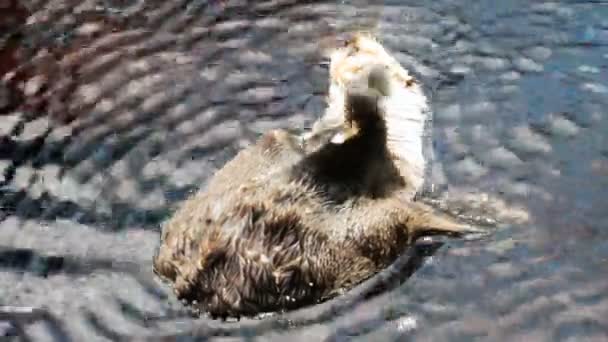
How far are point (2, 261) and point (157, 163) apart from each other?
96cm

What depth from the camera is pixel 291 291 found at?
4.35 metres

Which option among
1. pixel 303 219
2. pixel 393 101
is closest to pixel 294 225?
pixel 303 219

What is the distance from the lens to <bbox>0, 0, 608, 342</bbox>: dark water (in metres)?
4.41

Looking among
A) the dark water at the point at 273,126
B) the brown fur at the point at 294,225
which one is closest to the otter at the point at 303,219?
the brown fur at the point at 294,225

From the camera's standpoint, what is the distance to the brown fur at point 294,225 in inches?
168

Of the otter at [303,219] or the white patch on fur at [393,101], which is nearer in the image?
the otter at [303,219]

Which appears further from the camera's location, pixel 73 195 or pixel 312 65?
pixel 312 65

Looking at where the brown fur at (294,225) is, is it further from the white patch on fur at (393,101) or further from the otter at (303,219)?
the white patch on fur at (393,101)

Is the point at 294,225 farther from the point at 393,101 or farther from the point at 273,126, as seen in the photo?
the point at 393,101

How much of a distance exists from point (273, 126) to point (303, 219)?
1.19m

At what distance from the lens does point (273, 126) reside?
18.0ft

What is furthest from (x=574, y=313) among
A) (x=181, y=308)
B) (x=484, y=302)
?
(x=181, y=308)

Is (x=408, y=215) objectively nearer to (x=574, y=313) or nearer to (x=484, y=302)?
(x=484, y=302)

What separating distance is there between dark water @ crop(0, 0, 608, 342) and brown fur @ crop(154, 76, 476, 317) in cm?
13
